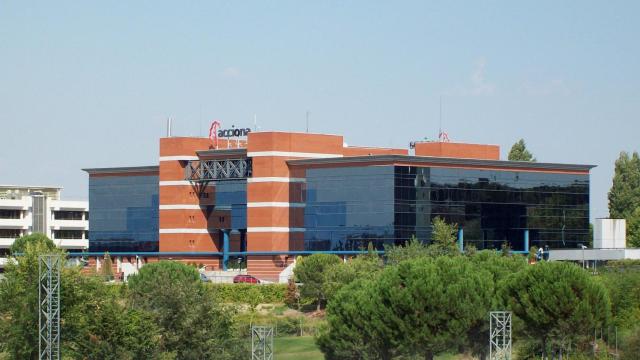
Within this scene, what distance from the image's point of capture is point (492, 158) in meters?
164

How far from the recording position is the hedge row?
13988cm

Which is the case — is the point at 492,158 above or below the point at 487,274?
above

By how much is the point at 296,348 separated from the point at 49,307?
33844 mm

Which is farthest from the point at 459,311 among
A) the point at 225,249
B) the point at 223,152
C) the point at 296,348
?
the point at 225,249

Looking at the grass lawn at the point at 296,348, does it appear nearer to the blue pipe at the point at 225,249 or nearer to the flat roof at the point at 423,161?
the flat roof at the point at 423,161

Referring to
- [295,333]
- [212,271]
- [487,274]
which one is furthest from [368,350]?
[212,271]

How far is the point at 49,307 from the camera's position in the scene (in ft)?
270

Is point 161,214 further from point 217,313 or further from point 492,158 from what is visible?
point 217,313

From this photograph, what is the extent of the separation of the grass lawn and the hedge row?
745 inches

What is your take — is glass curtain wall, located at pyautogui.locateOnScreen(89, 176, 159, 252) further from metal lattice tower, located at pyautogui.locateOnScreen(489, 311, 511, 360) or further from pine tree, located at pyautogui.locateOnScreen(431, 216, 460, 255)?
metal lattice tower, located at pyautogui.locateOnScreen(489, 311, 511, 360)

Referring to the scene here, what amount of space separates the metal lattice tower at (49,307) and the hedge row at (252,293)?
162 feet

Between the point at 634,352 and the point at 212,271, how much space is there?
243 feet

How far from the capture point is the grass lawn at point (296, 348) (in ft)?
354

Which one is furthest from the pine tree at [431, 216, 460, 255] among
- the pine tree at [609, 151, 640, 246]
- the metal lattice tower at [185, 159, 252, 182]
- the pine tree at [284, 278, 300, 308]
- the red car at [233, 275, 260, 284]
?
the pine tree at [609, 151, 640, 246]
